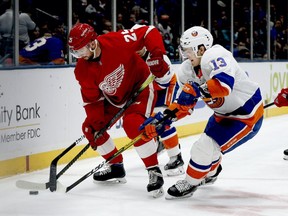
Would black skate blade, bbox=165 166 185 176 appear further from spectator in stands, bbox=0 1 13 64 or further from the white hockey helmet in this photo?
spectator in stands, bbox=0 1 13 64

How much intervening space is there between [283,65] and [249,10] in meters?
0.84

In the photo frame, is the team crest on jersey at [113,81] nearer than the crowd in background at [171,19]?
Yes

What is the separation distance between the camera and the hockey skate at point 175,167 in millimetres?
4301

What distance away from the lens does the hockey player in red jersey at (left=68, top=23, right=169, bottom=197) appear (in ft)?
11.8

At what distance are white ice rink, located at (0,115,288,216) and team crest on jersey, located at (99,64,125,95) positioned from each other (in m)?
0.59

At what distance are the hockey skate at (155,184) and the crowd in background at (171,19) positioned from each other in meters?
1.47

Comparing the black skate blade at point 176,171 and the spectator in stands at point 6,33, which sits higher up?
the spectator in stands at point 6,33

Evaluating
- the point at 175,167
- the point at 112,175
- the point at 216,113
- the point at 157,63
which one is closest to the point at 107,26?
the point at 175,167

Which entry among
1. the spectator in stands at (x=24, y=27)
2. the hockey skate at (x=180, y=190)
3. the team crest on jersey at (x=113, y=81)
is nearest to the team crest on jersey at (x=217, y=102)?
the hockey skate at (x=180, y=190)

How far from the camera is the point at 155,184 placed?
359 centimetres

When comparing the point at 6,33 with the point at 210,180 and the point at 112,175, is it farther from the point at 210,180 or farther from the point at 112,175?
the point at 210,180

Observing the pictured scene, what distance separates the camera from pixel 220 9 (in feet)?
25.6

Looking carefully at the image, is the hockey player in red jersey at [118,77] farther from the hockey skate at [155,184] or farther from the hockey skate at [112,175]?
the hockey skate at [112,175]

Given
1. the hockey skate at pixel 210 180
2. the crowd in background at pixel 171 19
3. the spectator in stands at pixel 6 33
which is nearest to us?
the hockey skate at pixel 210 180
